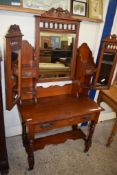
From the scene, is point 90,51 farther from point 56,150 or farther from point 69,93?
point 56,150

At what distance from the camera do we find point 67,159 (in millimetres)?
1807

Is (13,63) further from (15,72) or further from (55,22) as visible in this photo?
(55,22)

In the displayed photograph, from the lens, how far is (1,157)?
1.44m

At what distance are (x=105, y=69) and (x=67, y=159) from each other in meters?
1.18

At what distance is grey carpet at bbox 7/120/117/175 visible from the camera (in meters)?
1.66

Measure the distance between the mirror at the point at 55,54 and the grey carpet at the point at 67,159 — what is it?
0.95 metres

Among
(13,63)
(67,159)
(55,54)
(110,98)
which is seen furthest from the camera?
(110,98)

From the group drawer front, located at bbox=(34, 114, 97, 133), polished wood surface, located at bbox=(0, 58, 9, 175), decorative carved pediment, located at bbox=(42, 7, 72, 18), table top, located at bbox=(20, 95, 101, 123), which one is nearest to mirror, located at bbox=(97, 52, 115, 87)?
table top, located at bbox=(20, 95, 101, 123)

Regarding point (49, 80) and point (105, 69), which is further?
point (105, 69)

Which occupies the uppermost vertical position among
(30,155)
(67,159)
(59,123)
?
(59,123)

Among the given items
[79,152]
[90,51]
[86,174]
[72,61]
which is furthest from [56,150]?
[90,51]

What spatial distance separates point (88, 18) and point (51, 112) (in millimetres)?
1072

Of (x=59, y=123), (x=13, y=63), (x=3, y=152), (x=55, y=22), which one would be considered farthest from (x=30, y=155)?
(x=55, y=22)

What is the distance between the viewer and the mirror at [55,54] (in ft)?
5.10
